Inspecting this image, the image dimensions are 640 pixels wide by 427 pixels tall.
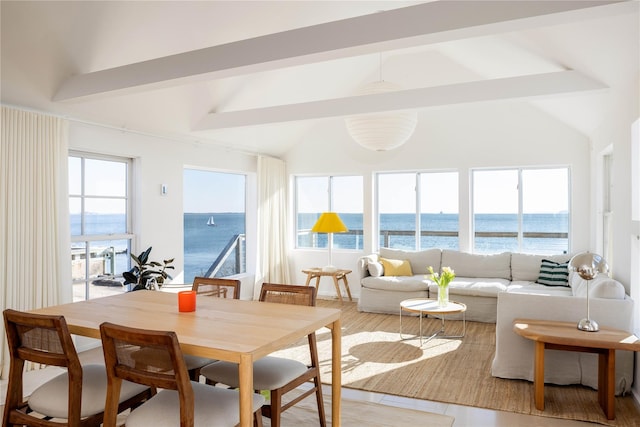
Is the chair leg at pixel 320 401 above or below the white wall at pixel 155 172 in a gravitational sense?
below

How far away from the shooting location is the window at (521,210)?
6.52 meters

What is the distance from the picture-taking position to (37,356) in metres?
2.20

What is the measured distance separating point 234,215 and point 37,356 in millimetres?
5157

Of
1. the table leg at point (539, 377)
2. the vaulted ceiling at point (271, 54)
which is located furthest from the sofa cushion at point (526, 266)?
the table leg at point (539, 377)

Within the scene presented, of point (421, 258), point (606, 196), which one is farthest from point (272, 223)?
point (606, 196)

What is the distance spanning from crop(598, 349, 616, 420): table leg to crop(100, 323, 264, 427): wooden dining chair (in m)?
2.40

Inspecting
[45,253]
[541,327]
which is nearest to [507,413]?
[541,327]

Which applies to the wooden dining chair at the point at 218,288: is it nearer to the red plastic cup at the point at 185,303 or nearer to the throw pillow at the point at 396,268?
the red plastic cup at the point at 185,303

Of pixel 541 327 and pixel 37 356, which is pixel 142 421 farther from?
pixel 541 327

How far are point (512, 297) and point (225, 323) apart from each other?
2.47m

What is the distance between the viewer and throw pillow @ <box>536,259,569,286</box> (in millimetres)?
5777

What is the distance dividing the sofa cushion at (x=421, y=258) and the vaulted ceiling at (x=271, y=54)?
96.7 inches

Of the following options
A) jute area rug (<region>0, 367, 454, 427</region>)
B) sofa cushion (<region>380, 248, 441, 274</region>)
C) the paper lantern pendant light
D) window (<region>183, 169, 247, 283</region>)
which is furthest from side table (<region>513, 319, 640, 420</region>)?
window (<region>183, 169, 247, 283</region>)

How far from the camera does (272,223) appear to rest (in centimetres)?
748
